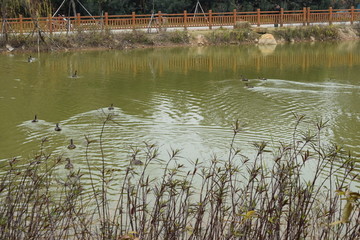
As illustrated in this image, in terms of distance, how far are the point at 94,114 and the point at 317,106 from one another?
4.90 metres

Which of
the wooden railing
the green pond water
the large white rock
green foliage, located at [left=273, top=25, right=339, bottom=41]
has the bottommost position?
the green pond water

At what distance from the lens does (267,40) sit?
26.2 m

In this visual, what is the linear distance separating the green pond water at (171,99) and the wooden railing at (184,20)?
3.39 meters

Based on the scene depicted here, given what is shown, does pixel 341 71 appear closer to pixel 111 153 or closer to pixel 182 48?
pixel 182 48

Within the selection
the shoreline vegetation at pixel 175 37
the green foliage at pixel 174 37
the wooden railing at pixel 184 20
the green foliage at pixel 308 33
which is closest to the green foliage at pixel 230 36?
the shoreline vegetation at pixel 175 37

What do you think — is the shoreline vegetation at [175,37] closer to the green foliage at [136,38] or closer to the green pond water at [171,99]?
the green foliage at [136,38]

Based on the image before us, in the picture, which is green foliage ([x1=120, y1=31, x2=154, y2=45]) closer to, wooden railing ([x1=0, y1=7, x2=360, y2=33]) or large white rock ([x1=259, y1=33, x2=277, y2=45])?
wooden railing ([x1=0, y1=7, x2=360, y2=33])

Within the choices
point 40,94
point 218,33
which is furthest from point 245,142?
point 218,33

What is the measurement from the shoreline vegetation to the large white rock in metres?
0.11

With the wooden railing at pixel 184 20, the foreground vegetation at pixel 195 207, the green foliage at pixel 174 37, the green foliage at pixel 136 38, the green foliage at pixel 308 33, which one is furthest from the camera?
the green foliage at pixel 308 33

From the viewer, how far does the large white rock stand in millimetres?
26156

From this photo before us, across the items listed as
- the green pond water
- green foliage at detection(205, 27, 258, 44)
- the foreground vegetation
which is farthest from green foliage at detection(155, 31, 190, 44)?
the foreground vegetation

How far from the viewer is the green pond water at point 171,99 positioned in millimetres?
8836

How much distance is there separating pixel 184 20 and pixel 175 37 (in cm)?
198
